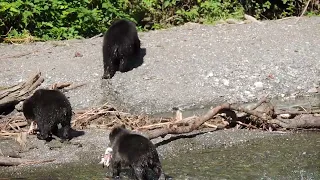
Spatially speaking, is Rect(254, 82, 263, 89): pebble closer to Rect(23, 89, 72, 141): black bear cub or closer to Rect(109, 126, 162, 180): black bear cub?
Rect(23, 89, 72, 141): black bear cub

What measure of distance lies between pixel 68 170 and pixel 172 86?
14.9ft

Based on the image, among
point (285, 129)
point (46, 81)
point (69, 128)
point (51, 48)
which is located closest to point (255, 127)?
point (285, 129)

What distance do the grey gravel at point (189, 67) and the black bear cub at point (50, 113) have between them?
2.31m

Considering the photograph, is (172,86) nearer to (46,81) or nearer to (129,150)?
(46,81)

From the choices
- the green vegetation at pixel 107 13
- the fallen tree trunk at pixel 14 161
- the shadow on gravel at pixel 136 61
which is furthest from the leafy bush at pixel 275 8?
the fallen tree trunk at pixel 14 161

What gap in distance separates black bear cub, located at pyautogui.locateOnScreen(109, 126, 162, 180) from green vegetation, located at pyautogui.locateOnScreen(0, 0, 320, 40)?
7983 mm

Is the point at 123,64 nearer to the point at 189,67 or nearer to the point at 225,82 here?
the point at 189,67

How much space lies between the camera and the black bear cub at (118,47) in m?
12.6

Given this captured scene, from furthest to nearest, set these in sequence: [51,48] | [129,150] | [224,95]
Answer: [51,48] → [224,95] → [129,150]

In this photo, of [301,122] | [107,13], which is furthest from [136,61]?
[301,122]

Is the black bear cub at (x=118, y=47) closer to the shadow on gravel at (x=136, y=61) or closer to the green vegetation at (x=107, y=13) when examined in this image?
the shadow on gravel at (x=136, y=61)

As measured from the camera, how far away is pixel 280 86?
1309cm

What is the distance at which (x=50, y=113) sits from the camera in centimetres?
949

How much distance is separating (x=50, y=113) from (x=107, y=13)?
7.52 m
